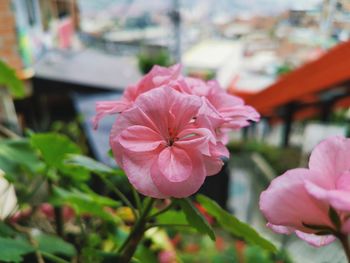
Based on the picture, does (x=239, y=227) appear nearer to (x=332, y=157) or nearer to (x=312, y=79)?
(x=332, y=157)

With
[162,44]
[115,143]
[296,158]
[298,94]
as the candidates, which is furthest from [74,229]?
[162,44]

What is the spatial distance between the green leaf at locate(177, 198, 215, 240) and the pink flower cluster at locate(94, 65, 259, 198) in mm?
54

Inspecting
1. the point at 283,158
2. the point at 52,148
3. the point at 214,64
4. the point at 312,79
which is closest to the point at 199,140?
the point at 52,148

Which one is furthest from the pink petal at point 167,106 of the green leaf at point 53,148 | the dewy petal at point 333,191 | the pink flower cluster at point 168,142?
the green leaf at point 53,148

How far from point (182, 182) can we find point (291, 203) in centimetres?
7

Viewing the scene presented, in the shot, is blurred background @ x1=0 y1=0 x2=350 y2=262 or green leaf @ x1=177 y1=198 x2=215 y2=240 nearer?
green leaf @ x1=177 y1=198 x2=215 y2=240

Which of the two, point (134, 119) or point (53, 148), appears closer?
point (134, 119)

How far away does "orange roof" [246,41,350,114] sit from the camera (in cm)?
113

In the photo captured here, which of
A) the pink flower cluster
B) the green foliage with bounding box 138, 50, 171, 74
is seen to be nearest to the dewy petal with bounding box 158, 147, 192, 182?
the pink flower cluster

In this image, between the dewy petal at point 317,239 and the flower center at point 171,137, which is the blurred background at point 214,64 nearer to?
the dewy petal at point 317,239

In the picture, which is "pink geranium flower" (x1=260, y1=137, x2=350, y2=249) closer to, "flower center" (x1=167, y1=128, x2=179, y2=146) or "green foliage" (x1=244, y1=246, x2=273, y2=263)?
"flower center" (x1=167, y1=128, x2=179, y2=146)

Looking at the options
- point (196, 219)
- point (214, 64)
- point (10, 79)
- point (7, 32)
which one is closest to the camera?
point (196, 219)

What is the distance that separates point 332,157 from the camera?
0.79 feet

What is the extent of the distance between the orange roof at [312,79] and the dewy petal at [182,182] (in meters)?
0.97
